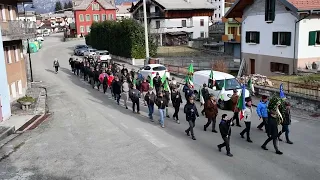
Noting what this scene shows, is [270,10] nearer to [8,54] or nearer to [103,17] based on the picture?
[8,54]

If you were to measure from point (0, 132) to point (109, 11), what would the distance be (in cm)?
8055

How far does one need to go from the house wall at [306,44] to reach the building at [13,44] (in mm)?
19552

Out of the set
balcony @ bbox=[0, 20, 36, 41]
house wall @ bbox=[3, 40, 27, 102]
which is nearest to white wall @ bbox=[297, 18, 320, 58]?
balcony @ bbox=[0, 20, 36, 41]

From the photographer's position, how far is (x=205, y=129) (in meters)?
15.0

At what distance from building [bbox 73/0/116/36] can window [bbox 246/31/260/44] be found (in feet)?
211

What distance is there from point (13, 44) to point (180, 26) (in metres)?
45.8

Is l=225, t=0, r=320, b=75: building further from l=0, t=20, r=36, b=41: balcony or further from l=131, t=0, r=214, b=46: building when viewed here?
l=131, t=0, r=214, b=46: building

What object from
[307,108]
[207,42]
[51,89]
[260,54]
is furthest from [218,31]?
[307,108]

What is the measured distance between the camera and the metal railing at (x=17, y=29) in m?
21.7

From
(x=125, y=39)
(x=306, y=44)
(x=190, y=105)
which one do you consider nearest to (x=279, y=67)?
(x=306, y=44)

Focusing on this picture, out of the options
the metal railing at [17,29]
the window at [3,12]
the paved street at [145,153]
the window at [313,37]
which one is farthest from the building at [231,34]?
the paved street at [145,153]

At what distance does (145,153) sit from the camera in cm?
1228

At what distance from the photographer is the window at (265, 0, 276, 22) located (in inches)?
1060

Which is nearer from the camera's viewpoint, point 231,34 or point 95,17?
point 231,34
